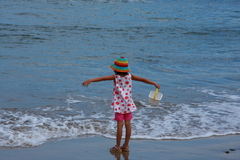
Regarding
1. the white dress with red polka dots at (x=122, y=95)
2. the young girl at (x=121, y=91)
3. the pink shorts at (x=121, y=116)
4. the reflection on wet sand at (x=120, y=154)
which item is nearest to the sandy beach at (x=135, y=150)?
the reflection on wet sand at (x=120, y=154)

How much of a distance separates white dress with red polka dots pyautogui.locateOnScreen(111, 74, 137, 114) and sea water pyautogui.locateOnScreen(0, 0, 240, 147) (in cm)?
94

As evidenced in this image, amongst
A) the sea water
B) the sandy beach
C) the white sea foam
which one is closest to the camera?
the sandy beach

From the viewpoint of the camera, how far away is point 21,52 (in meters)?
12.5

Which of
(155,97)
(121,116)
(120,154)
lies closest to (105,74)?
(155,97)

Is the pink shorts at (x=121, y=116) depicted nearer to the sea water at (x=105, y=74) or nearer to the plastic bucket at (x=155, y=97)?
the plastic bucket at (x=155, y=97)

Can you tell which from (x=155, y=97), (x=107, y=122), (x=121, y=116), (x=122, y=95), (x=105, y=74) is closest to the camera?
(x=122, y=95)

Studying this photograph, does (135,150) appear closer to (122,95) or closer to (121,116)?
(121,116)

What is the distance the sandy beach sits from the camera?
418 centimetres

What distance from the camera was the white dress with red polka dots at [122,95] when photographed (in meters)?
4.30

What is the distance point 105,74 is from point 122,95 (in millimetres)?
5767

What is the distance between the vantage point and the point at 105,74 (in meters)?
10.0

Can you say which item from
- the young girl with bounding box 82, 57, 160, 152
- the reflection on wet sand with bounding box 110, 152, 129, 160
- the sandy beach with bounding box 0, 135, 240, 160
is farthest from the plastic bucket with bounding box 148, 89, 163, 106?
the reflection on wet sand with bounding box 110, 152, 129, 160

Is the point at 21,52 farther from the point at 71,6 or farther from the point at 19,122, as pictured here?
the point at 71,6

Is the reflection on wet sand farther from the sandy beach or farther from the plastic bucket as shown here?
the plastic bucket
